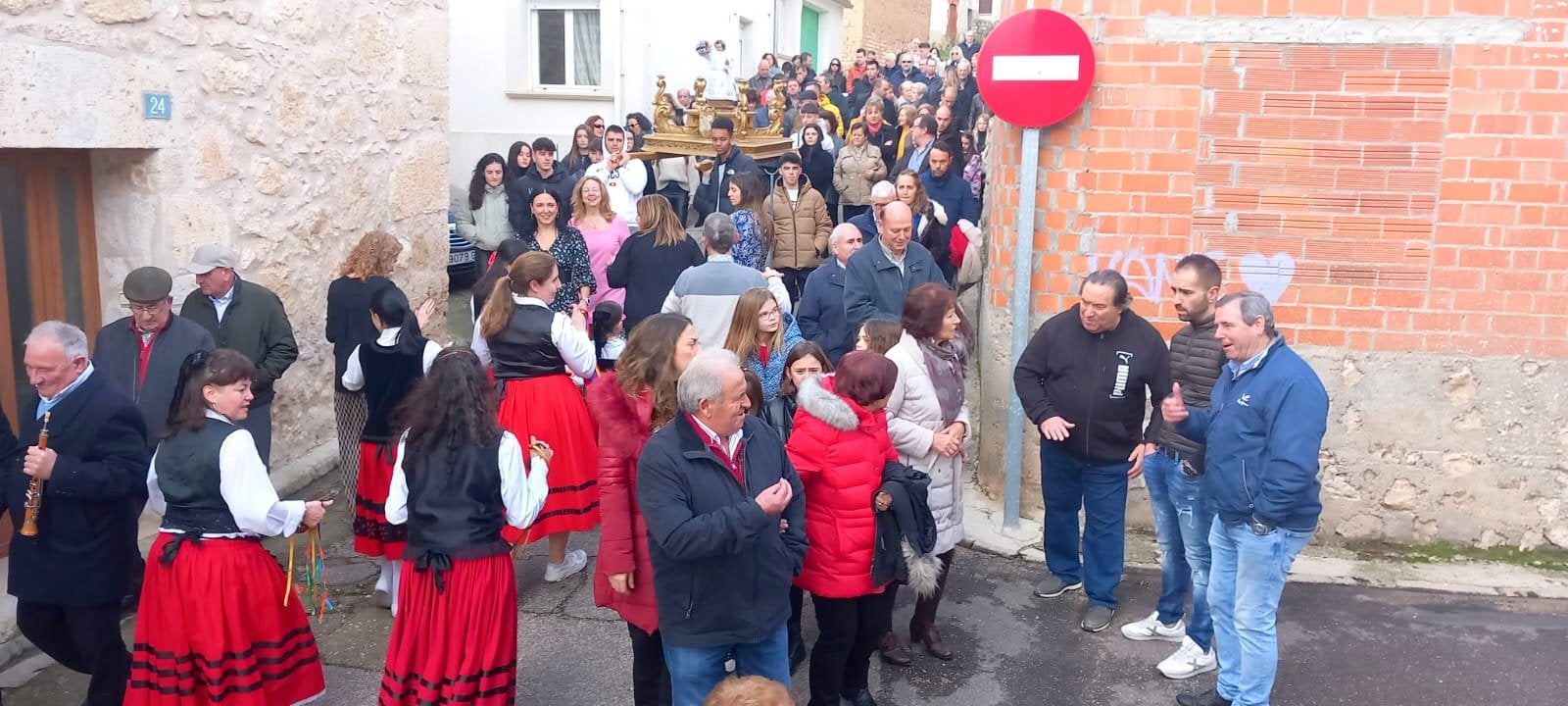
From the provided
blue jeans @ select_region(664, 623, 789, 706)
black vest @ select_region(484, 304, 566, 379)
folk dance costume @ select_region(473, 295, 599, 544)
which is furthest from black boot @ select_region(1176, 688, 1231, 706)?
black vest @ select_region(484, 304, 566, 379)

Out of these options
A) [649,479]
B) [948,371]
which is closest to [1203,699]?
[948,371]

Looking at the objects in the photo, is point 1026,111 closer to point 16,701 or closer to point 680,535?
point 680,535

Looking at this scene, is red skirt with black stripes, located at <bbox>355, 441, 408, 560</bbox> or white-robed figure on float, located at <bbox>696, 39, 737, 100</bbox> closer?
red skirt with black stripes, located at <bbox>355, 441, 408, 560</bbox>

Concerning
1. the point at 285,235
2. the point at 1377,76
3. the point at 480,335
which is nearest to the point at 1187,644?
the point at 1377,76

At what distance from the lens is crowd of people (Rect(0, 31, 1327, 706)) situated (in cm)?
380

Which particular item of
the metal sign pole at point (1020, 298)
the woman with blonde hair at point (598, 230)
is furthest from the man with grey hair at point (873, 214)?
the woman with blonde hair at point (598, 230)

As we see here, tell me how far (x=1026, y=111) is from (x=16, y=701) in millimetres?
5117

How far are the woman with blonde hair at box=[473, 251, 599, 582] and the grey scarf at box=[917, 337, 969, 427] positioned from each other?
65.5 inches

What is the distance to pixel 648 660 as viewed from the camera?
418cm

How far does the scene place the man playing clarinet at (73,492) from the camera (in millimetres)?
3943

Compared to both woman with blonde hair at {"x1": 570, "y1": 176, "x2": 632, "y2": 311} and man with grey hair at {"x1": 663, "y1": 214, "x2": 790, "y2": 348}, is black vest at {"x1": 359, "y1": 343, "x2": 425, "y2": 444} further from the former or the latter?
woman with blonde hair at {"x1": 570, "y1": 176, "x2": 632, "y2": 311}

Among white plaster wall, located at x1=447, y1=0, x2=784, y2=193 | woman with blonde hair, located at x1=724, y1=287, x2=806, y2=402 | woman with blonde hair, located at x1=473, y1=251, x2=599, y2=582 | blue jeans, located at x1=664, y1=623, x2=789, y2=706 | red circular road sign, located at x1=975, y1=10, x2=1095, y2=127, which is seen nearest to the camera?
blue jeans, located at x1=664, y1=623, x2=789, y2=706

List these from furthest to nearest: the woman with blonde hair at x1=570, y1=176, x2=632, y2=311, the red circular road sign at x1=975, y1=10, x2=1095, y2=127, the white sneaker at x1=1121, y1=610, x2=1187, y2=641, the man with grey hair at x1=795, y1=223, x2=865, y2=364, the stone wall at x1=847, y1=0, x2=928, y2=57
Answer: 1. the stone wall at x1=847, y1=0, x2=928, y2=57
2. the woman with blonde hair at x1=570, y1=176, x2=632, y2=311
3. the man with grey hair at x1=795, y1=223, x2=865, y2=364
4. the red circular road sign at x1=975, y1=10, x2=1095, y2=127
5. the white sneaker at x1=1121, y1=610, x2=1187, y2=641

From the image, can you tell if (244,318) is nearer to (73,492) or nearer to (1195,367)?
(73,492)
